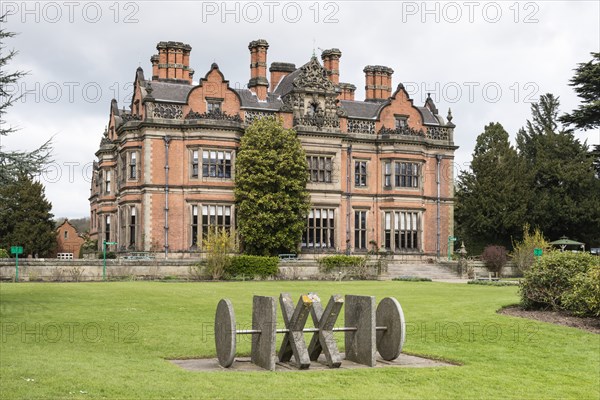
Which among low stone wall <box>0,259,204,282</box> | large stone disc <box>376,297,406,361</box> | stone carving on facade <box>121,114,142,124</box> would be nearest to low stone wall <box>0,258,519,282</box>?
low stone wall <box>0,259,204,282</box>

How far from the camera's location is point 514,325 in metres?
18.1

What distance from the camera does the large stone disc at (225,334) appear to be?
12398 mm

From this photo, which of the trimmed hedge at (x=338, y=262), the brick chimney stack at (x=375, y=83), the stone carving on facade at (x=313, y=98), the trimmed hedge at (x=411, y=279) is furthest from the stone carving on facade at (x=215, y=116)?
the trimmed hedge at (x=411, y=279)

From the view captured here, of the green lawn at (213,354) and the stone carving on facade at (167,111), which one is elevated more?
the stone carving on facade at (167,111)

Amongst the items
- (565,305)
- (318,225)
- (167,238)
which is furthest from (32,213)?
(565,305)

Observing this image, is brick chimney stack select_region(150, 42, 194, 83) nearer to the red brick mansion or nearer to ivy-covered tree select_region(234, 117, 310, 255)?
the red brick mansion

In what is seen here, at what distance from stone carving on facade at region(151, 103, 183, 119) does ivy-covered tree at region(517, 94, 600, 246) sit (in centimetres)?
2613

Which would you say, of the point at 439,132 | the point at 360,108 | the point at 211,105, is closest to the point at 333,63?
the point at 360,108

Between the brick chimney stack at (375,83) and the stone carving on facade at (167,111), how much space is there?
1535cm

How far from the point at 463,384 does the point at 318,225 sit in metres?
36.3

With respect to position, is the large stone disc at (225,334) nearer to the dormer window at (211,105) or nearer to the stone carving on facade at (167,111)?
the stone carving on facade at (167,111)

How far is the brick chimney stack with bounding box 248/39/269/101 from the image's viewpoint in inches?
1916

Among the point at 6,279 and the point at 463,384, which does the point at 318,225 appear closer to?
the point at 6,279

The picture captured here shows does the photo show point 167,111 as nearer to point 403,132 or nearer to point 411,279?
point 403,132
